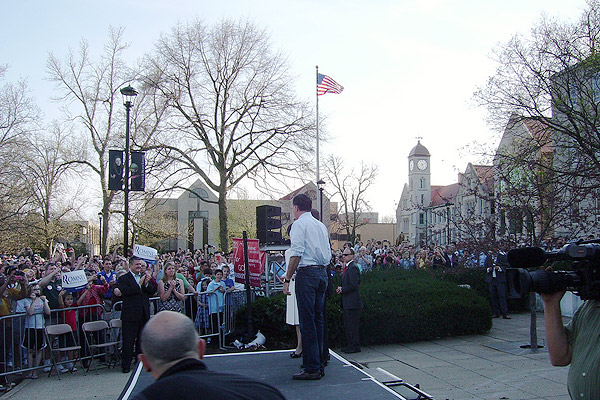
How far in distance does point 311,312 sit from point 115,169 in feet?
47.9

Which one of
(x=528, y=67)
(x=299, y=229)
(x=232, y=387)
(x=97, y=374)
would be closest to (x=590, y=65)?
(x=528, y=67)

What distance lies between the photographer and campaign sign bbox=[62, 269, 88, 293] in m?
9.98

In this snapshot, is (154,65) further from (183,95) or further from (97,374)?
(97,374)

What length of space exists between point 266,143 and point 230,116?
2.46 metres

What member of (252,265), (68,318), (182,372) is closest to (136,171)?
(252,265)

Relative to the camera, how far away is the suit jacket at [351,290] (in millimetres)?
10445

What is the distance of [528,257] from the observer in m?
2.52

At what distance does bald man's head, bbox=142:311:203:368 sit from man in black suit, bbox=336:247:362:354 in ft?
27.6

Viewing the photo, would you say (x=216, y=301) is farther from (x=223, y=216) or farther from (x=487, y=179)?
(x=223, y=216)

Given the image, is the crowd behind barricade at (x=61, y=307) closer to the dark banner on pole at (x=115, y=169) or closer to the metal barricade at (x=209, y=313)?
the metal barricade at (x=209, y=313)

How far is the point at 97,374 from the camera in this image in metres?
9.48

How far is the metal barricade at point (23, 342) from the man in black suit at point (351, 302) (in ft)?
15.6

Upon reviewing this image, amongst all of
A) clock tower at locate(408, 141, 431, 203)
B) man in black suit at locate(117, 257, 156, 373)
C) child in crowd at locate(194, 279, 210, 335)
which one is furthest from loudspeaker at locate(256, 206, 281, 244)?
clock tower at locate(408, 141, 431, 203)

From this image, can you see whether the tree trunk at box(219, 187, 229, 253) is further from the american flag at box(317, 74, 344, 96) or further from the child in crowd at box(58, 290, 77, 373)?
the child in crowd at box(58, 290, 77, 373)
